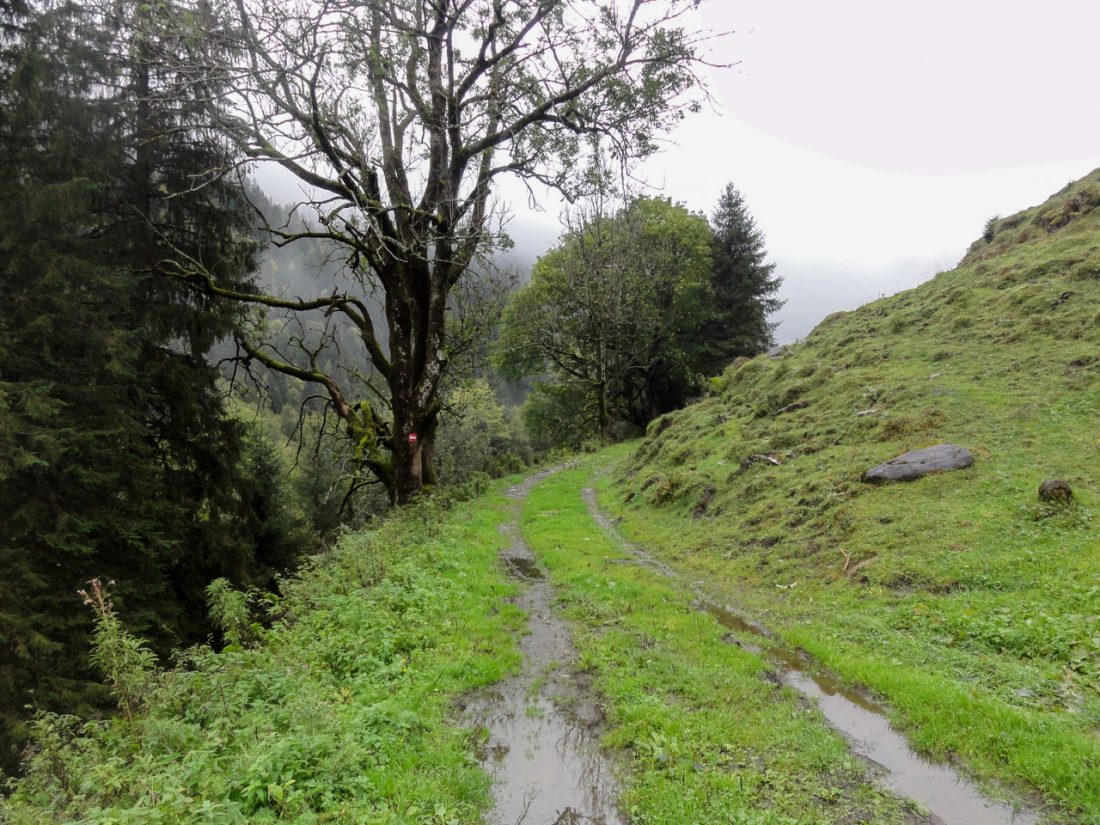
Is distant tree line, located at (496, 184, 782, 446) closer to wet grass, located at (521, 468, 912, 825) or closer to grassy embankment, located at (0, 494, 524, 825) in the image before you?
wet grass, located at (521, 468, 912, 825)

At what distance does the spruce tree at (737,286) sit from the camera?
1443 inches

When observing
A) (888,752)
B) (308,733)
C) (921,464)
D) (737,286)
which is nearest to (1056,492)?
(921,464)

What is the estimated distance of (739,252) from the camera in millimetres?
37000

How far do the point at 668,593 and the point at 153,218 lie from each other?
50.7 ft

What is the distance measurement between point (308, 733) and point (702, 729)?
11.7 ft

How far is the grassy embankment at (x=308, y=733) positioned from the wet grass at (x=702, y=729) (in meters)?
1.36

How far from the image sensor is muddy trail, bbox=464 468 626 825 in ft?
14.1

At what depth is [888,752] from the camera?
4828mm

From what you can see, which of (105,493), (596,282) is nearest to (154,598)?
(105,493)

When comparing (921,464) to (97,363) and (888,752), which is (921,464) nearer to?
(888,752)

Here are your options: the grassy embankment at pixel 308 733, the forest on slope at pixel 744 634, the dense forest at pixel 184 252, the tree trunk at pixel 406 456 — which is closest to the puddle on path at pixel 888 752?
the forest on slope at pixel 744 634

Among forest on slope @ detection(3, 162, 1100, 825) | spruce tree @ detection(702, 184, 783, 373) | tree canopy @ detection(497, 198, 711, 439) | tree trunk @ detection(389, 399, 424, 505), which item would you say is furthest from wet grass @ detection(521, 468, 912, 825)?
spruce tree @ detection(702, 184, 783, 373)

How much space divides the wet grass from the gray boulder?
5.04m

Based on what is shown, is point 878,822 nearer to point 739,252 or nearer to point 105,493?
point 105,493
